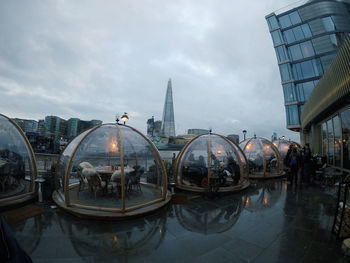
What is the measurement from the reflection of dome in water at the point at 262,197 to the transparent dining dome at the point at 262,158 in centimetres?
163

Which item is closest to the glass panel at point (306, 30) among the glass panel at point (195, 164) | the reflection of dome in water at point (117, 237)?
the glass panel at point (195, 164)

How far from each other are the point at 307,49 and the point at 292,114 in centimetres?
1235

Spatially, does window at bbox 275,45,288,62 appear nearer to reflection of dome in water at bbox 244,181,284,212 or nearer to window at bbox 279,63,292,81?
window at bbox 279,63,292,81

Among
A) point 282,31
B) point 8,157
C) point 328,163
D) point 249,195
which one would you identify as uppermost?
point 282,31

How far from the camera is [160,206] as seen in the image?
466 cm

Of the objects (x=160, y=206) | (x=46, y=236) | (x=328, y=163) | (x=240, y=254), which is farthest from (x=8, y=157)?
(x=328, y=163)

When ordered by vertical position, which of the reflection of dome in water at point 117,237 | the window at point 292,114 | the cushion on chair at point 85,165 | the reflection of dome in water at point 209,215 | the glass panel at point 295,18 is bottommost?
the reflection of dome in water at point 209,215

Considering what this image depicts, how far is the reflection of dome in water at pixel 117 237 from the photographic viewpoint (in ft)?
9.30

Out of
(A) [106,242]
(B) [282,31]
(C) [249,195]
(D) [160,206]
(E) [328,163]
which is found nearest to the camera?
(A) [106,242]

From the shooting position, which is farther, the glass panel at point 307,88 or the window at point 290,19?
the window at point 290,19

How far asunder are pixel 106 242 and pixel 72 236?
0.85 m

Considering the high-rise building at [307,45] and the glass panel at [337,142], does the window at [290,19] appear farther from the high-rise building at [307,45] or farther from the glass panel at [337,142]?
the glass panel at [337,142]

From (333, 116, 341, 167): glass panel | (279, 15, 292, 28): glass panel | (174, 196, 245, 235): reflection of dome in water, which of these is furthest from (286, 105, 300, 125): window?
(174, 196, 245, 235): reflection of dome in water

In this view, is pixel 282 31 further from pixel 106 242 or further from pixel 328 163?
pixel 106 242
